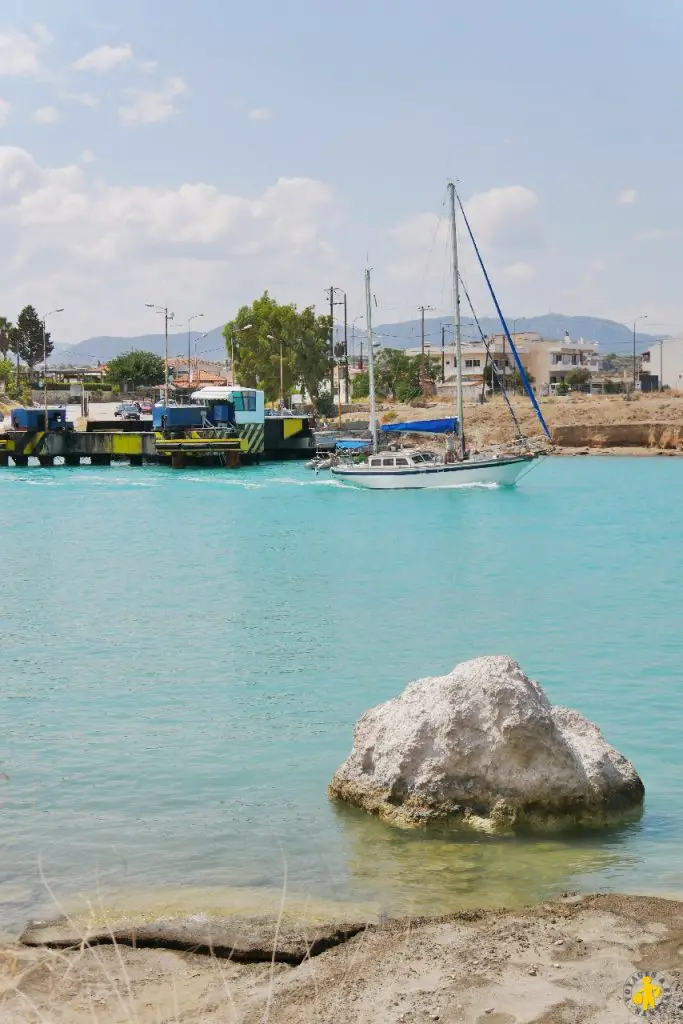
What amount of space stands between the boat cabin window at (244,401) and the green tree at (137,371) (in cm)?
7151

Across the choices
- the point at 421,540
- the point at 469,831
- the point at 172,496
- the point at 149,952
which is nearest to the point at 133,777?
the point at 469,831

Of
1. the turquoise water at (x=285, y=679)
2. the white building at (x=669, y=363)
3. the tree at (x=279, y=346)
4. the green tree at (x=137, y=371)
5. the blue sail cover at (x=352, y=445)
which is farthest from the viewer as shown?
the green tree at (x=137, y=371)

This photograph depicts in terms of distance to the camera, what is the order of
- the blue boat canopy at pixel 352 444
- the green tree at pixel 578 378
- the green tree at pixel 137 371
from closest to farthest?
the blue boat canopy at pixel 352 444, the green tree at pixel 578 378, the green tree at pixel 137 371

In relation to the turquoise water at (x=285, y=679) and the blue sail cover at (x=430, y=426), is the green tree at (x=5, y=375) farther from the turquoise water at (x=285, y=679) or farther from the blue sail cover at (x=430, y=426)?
the turquoise water at (x=285, y=679)

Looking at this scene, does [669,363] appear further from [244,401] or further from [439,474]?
[439,474]

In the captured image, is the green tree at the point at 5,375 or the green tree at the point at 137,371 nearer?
the green tree at the point at 5,375

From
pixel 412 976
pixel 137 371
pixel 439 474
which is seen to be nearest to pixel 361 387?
pixel 137 371

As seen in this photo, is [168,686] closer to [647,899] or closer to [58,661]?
[58,661]

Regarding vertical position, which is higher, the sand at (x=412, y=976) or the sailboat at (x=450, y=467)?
the sailboat at (x=450, y=467)

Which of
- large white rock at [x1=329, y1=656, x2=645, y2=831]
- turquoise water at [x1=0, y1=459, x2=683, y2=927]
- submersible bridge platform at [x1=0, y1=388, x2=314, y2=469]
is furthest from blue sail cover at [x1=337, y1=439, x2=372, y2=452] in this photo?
large white rock at [x1=329, y1=656, x2=645, y2=831]

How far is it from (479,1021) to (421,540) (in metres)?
40.2

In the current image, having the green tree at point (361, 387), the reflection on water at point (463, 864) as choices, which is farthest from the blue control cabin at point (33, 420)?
the reflection on water at point (463, 864)

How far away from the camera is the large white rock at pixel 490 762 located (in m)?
12.0

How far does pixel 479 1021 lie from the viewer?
24.0ft
